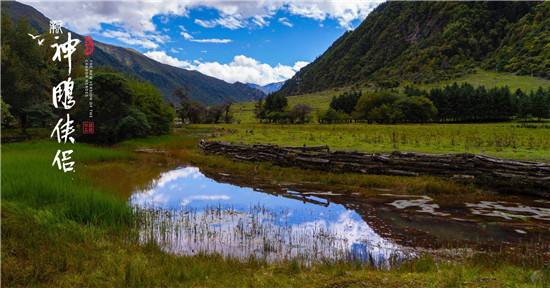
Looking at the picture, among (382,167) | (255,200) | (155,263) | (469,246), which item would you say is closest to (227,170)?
(255,200)

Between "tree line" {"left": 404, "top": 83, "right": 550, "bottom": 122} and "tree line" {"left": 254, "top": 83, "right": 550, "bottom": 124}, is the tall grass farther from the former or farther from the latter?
"tree line" {"left": 404, "top": 83, "right": 550, "bottom": 122}

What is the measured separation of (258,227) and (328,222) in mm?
2527

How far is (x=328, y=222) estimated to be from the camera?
872 cm

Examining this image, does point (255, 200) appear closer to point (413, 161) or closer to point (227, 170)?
point (227, 170)

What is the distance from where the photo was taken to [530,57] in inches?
5502

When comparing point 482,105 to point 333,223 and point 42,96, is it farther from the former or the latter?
point 42,96

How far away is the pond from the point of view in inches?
256

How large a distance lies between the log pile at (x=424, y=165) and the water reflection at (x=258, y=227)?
4.09m

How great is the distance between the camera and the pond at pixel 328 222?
21.3 ft

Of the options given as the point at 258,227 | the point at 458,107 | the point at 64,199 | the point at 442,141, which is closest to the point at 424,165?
the point at 258,227

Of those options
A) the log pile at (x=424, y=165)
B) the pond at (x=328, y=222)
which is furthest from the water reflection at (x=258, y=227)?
the log pile at (x=424, y=165)

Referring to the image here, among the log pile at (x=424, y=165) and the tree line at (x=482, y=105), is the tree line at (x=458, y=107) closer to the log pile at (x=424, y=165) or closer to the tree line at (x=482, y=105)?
the tree line at (x=482, y=105)

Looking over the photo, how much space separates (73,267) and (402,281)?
6149 millimetres

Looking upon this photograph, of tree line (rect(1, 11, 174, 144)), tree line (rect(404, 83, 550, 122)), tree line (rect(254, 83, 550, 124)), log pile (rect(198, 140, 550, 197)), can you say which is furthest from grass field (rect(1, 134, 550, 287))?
tree line (rect(404, 83, 550, 122))
